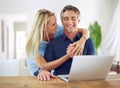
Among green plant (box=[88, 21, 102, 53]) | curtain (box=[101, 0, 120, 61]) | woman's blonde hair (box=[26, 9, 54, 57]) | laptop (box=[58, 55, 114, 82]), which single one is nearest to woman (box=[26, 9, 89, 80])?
woman's blonde hair (box=[26, 9, 54, 57])

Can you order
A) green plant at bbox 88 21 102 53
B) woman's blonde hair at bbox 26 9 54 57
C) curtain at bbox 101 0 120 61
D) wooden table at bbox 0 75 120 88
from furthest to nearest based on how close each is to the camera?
curtain at bbox 101 0 120 61 → green plant at bbox 88 21 102 53 → woman's blonde hair at bbox 26 9 54 57 → wooden table at bbox 0 75 120 88

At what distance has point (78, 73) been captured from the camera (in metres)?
1.61

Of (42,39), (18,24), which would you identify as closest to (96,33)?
(42,39)

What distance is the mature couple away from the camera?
242 centimetres

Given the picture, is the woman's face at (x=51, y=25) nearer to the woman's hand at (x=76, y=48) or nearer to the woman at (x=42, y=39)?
the woman at (x=42, y=39)

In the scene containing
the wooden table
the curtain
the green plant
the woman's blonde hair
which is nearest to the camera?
the wooden table

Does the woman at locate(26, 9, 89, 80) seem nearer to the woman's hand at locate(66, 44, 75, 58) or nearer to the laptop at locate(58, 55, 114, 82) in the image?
A: the woman's hand at locate(66, 44, 75, 58)

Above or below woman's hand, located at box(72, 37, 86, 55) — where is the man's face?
above

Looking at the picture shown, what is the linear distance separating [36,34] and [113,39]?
1039 millimetres

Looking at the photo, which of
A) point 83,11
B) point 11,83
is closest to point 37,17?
point 83,11

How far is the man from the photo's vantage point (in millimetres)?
2461

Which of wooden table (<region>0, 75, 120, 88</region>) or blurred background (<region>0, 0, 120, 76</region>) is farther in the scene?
blurred background (<region>0, 0, 120, 76</region>)

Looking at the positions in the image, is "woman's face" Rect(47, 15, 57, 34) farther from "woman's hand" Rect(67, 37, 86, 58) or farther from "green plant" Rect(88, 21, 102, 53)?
"green plant" Rect(88, 21, 102, 53)

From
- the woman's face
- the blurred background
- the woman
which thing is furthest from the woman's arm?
the woman's face
